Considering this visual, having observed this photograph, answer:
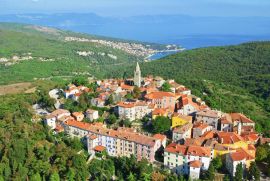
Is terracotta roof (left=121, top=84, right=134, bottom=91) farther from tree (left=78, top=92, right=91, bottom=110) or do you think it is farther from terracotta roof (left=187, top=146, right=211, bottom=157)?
terracotta roof (left=187, top=146, right=211, bottom=157)

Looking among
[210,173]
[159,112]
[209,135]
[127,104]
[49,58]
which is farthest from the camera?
[49,58]

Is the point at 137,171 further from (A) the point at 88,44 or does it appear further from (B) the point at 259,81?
(A) the point at 88,44

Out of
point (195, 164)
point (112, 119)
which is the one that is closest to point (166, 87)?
point (112, 119)

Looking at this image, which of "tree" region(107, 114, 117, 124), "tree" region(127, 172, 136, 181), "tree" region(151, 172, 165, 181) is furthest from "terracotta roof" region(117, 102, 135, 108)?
"tree" region(151, 172, 165, 181)

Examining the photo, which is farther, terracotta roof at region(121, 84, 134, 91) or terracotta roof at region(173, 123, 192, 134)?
terracotta roof at region(121, 84, 134, 91)

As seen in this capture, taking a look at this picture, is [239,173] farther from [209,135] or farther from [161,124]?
[161,124]

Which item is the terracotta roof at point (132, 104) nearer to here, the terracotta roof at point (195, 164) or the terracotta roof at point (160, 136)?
the terracotta roof at point (160, 136)
